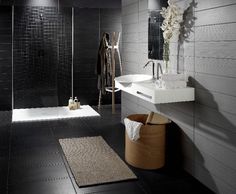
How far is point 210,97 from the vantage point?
2.96 m

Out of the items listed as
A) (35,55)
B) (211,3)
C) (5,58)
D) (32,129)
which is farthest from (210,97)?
(5,58)

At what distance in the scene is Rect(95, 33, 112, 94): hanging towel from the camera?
6.42 m

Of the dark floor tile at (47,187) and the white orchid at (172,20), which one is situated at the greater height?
the white orchid at (172,20)

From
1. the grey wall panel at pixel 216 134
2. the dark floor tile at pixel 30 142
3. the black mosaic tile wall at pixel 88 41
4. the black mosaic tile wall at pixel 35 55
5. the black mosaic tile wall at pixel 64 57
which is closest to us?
the grey wall panel at pixel 216 134

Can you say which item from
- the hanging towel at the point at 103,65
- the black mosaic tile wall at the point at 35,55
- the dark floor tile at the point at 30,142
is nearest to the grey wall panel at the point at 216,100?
the dark floor tile at the point at 30,142

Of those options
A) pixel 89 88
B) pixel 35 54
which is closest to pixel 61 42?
pixel 35 54

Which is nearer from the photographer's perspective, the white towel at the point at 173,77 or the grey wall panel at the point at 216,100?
the grey wall panel at the point at 216,100

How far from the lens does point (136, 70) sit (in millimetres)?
4852

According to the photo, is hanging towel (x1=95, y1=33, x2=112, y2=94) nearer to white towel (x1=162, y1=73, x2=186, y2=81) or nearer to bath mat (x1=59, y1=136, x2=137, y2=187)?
bath mat (x1=59, y1=136, x2=137, y2=187)

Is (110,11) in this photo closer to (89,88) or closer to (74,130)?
(89,88)

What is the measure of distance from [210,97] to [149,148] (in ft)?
3.01

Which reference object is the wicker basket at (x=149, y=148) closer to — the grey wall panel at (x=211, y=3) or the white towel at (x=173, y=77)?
the white towel at (x=173, y=77)

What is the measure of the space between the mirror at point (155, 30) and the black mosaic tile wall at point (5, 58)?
3.39m

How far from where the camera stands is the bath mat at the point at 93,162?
10.9ft
